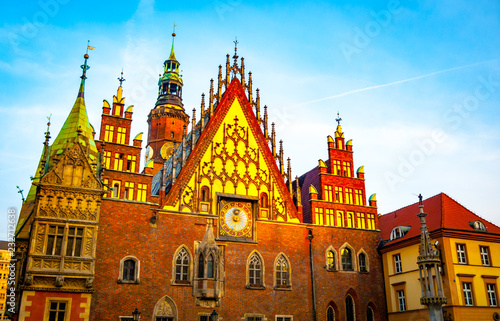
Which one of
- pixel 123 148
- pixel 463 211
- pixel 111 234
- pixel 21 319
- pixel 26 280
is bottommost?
pixel 21 319

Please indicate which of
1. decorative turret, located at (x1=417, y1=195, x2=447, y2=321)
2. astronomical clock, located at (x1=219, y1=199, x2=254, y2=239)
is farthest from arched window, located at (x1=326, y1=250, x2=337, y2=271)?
decorative turret, located at (x1=417, y1=195, x2=447, y2=321)

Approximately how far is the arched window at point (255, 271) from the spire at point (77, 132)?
11.2 meters

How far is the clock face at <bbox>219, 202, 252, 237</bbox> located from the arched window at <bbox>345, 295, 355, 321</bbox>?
7954mm

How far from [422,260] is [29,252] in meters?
19.0

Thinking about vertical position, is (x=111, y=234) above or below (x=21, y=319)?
above

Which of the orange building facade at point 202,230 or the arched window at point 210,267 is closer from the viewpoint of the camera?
the orange building facade at point 202,230

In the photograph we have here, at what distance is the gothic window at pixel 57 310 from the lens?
928 inches

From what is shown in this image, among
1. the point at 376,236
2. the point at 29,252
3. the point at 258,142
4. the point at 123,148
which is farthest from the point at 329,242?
the point at 29,252

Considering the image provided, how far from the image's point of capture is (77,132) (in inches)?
1085

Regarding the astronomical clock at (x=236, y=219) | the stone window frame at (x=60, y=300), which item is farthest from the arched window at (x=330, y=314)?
the stone window frame at (x=60, y=300)

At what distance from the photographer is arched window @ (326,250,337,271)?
3158 cm

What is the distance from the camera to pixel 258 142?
32.8m

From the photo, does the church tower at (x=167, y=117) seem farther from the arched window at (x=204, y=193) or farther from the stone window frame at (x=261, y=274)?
the stone window frame at (x=261, y=274)

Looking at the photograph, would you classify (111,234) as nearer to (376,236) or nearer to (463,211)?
(376,236)
